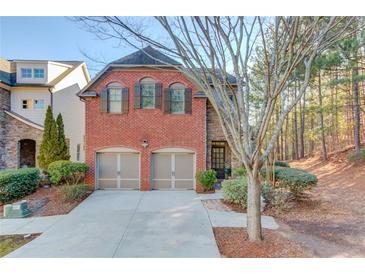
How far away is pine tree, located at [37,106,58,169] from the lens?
985cm

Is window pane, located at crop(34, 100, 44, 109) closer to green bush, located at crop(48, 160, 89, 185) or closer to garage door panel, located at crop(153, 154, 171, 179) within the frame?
green bush, located at crop(48, 160, 89, 185)

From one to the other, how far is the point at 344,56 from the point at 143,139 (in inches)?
377

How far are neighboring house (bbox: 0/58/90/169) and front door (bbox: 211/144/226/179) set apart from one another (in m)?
7.10

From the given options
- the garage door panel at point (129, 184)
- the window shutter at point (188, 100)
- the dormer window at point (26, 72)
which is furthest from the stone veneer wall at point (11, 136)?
the window shutter at point (188, 100)

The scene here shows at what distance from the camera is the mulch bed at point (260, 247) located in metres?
4.00

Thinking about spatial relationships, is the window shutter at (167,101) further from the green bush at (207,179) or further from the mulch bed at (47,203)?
the mulch bed at (47,203)

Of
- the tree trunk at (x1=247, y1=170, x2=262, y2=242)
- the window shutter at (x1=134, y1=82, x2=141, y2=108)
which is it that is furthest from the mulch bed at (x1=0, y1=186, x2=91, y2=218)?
the tree trunk at (x1=247, y1=170, x2=262, y2=242)

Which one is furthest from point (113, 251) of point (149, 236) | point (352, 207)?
point (352, 207)

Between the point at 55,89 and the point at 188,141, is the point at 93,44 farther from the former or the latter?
the point at 55,89

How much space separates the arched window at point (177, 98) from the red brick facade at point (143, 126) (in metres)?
0.21

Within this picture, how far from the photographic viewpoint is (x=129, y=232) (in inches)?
198

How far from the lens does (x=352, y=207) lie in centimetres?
719

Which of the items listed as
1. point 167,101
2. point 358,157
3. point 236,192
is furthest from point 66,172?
point 358,157
